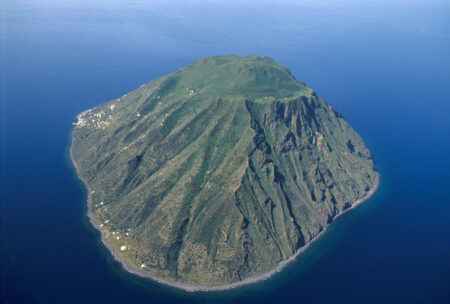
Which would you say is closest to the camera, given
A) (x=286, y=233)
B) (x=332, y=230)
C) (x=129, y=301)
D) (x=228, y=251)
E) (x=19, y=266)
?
(x=129, y=301)

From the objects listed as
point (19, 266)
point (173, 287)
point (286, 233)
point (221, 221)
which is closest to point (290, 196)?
point (286, 233)

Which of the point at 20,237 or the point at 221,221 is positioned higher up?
the point at 221,221

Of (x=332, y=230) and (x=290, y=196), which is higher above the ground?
(x=290, y=196)

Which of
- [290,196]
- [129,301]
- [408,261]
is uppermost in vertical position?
[290,196]

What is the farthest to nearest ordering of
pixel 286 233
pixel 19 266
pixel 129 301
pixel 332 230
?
pixel 332 230
pixel 286 233
pixel 19 266
pixel 129 301

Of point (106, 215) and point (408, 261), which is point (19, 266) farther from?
point (408, 261)

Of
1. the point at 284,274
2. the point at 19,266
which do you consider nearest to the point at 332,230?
the point at 284,274

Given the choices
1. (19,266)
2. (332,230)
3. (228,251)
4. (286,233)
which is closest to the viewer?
(19,266)

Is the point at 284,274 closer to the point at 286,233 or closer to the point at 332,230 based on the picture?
the point at 286,233

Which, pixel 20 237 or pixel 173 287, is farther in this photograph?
pixel 20 237
